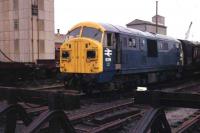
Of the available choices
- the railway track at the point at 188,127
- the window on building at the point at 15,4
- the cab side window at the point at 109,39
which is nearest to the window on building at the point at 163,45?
the cab side window at the point at 109,39

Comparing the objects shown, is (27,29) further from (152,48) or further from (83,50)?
(83,50)

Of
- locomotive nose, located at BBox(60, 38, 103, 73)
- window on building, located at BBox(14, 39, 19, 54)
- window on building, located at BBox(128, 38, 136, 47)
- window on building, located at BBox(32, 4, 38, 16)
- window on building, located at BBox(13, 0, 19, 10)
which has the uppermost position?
window on building, located at BBox(13, 0, 19, 10)

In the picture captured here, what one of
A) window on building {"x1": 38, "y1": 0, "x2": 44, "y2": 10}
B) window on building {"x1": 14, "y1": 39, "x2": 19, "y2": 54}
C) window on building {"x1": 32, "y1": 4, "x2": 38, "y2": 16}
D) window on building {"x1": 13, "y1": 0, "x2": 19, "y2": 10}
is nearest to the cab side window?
window on building {"x1": 32, "y1": 4, "x2": 38, "y2": 16}

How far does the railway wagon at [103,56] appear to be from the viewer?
15328 millimetres

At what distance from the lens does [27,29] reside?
32375mm

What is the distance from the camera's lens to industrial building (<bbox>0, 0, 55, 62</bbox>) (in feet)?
107

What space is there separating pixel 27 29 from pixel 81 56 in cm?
1774

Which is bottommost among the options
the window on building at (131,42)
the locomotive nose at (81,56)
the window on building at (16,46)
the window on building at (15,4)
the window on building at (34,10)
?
the locomotive nose at (81,56)

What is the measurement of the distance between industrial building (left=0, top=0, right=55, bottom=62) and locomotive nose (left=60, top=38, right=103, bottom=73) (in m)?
16.7

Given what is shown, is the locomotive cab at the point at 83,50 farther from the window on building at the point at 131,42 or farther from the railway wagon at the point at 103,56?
the window on building at the point at 131,42

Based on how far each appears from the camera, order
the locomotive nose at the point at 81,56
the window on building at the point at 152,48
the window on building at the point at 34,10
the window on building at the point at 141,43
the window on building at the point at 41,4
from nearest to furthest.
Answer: the locomotive nose at the point at 81,56
the window on building at the point at 141,43
the window on building at the point at 152,48
the window on building at the point at 34,10
the window on building at the point at 41,4

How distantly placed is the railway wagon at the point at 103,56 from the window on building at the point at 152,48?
1.41ft

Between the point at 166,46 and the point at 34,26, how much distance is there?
1356 centimetres

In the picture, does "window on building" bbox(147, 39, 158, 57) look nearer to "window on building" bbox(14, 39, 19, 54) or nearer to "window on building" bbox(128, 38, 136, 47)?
"window on building" bbox(128, 38, 136, 47)
